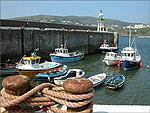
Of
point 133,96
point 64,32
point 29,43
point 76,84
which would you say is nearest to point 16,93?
point 76,84

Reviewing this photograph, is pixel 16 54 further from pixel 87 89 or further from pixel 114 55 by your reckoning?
pixel 87 89

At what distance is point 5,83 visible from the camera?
257cm

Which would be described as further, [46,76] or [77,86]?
[46,76]

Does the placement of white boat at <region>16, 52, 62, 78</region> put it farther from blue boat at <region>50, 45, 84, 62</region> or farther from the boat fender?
the boat fender

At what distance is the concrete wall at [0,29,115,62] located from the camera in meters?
24.5

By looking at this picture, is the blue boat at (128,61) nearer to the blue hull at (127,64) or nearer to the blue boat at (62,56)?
the blue hull at (127,64)

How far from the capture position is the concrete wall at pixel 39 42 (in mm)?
24469

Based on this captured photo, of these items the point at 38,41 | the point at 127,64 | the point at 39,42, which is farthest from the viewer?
the point at 39,42

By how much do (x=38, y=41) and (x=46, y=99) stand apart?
28.2 m

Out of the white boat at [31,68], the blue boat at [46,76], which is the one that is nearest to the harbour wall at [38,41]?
the white boat at [31,68]

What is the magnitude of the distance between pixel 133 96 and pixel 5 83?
14035mm

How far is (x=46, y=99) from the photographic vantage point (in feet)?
8.71

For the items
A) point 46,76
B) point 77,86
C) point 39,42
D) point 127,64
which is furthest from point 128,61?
point 77,86

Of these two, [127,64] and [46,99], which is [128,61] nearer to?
[127,64]
